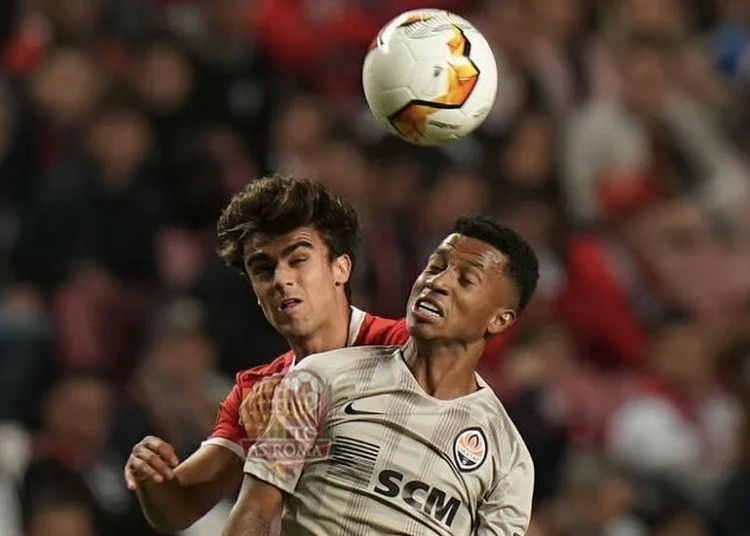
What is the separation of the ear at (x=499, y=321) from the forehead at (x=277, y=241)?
563mm

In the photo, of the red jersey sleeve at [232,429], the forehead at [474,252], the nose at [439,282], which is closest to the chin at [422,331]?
the nose at [439,282]

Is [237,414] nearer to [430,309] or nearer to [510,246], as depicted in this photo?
[430,309]

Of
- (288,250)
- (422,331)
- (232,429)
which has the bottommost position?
(232,429)

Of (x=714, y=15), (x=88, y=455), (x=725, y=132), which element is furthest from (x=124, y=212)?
(x=714, y=15)

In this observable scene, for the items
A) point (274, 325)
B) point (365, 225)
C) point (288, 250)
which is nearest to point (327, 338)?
point (274, 325)

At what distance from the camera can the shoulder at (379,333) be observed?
5559 mm

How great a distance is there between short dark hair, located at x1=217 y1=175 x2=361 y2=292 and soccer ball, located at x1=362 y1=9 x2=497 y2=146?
0.33 meters

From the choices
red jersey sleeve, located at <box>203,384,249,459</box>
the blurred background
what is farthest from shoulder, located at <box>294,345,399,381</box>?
the blurred background

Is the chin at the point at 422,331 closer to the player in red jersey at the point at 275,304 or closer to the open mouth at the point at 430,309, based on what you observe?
the open mouth at the point at 430,309

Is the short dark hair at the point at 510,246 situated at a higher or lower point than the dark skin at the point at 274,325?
higher

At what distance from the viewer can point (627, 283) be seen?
10.2m

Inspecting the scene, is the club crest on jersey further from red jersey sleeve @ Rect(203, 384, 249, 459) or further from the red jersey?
red jersey sleeve @ Rect(203, 384, 249, 459)

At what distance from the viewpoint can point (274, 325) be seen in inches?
217

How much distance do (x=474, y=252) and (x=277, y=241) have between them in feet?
1.87
